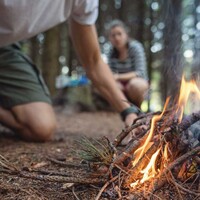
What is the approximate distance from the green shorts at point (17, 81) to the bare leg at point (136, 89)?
55.8 inches

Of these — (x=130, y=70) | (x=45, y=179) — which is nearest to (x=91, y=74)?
(x=45, y=179)

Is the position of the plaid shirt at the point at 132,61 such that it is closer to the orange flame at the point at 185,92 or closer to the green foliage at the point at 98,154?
the orange flame at the point at 185,92

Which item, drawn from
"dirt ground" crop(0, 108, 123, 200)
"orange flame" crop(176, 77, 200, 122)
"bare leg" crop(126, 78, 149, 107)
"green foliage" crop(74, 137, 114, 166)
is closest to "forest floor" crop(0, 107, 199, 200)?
"dirt ground" crop(0, 108, 123, 200)

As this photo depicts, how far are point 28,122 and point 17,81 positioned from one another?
381mm

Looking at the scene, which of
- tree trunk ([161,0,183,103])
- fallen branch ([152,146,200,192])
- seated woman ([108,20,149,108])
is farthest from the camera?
seated woman ([108,20,149,108])

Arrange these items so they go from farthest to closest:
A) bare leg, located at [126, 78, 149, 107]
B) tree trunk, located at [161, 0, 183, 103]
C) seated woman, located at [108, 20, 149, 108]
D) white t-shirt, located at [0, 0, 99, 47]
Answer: seated woman, located at [108, 20, 149, 108], bare leg, located at [126, 78, 149, 107], tree trunk, located at [161, 0, 183, 103], white t-shirt, located at [0, 0, 99, 47]

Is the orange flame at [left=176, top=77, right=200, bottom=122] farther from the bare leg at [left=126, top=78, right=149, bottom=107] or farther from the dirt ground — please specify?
the bare leg at [left=126, top=78, right=149, bottom=107]

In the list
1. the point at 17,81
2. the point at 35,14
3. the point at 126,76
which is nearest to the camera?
the point at 35,14

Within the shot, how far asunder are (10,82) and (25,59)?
31cm

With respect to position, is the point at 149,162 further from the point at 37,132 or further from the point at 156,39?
the point at 156,39

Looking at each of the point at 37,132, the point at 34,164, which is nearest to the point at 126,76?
the point at 37,132

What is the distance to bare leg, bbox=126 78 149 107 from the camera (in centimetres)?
405

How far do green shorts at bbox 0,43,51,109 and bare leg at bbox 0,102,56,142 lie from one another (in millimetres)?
60

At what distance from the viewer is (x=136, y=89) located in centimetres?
409
